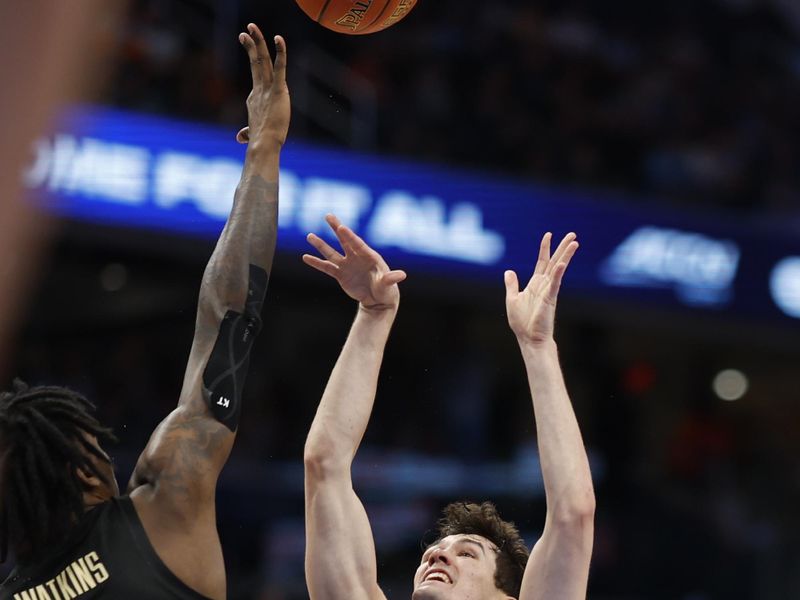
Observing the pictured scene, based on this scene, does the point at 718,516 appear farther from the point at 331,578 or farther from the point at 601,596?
the point at 331,578

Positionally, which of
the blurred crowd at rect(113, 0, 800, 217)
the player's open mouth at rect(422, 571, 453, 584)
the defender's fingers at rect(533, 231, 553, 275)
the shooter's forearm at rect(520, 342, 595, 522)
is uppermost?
the blurred crowd at rect(113, 0, 800, 217)

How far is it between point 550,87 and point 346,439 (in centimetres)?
901

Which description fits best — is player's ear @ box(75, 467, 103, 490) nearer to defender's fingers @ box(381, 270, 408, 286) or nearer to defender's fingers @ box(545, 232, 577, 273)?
defender's fingers @ box(381, 270, 408, 286)

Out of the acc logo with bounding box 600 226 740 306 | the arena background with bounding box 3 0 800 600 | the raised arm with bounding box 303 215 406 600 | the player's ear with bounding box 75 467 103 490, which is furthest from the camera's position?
the acc logo with bounding box 600 226 740 306

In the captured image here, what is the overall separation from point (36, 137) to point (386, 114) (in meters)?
9.66

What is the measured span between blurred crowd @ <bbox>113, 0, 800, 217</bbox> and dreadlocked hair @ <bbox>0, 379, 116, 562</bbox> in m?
6.41

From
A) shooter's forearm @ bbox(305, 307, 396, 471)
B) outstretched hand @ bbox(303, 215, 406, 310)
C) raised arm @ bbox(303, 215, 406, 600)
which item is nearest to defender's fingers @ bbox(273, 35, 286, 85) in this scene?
raised arm @ bbox(303, 215, 406, 600)

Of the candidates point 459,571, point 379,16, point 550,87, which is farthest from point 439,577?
point 550,87

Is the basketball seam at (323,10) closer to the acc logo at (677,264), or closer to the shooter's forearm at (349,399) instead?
the shooter's forearm at (349,399)

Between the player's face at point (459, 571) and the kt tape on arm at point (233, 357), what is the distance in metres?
0.92

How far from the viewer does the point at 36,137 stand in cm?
70

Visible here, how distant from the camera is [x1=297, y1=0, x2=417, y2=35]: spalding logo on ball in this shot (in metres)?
3.46

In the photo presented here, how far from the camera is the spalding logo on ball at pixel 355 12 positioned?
11.4 ft

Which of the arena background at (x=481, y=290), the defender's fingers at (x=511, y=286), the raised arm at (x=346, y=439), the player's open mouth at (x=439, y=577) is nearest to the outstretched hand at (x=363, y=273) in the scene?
the raised arm at (x=346, y=439)
